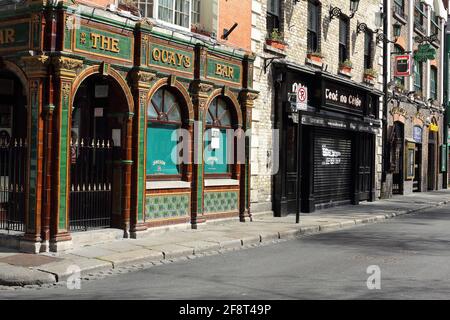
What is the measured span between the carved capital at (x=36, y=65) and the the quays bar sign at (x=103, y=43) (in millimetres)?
633

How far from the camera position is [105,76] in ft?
34.3

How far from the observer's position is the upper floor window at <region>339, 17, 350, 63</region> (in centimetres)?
1980

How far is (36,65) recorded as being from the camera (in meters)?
9.32

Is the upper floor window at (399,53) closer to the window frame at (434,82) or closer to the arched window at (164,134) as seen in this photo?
the window frame at (434,82)

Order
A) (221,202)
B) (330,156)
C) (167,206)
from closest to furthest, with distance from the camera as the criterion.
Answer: (167,206), (221,202), (330,156)

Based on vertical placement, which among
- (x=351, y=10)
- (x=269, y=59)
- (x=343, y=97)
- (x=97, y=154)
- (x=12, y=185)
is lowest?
(x=12, y=185)

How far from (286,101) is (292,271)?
8.26m

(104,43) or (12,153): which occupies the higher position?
(104,43)

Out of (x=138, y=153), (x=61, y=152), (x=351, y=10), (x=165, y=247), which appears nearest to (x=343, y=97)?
(x=351, y=10)

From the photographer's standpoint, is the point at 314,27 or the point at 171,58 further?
the point at 314,27

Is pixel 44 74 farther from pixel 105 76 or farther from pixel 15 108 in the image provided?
pixel 15 108

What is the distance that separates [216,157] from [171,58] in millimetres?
3049

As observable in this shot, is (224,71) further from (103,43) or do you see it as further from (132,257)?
(132,257)

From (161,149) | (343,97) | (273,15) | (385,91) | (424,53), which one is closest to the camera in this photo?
(161,149)
